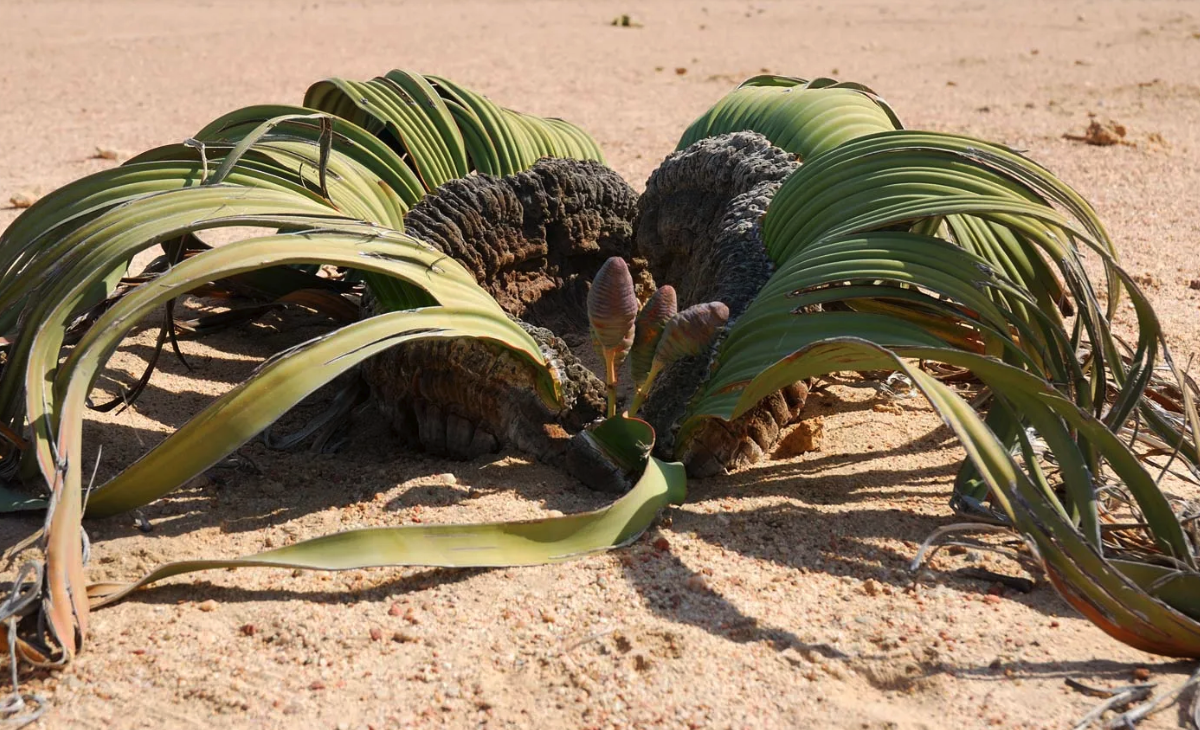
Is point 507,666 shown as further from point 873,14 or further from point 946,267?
point 873,14

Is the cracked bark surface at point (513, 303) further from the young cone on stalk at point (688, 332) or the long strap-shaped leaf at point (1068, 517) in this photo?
the long strap-shaped leaf at point (1068, 517)

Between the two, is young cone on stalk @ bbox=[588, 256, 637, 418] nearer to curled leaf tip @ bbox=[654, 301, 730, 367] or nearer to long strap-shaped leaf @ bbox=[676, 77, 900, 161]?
curled leaf tip @ bbox=[654, 301, 730, 367]

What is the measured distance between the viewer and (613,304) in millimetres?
1588

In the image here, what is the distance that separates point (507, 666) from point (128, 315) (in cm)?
59

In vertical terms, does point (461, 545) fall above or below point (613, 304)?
below

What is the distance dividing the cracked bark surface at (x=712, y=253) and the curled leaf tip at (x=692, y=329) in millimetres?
148

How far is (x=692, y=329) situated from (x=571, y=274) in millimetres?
781

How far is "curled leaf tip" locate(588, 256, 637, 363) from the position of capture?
1.58m

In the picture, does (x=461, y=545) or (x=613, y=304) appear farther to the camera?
(x=613, y=304)

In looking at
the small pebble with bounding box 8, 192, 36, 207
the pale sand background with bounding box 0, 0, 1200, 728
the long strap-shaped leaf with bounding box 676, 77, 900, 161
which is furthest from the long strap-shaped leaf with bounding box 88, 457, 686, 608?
the small pebble with bounding box 8, 192, 36, 207

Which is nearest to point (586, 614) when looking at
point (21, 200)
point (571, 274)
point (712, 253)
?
point (712, 253)

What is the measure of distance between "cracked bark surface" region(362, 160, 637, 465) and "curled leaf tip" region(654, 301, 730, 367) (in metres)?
0.23

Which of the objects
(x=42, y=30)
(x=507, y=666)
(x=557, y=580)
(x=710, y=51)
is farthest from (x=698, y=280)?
(x=42, y=30)

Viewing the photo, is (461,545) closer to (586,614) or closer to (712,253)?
(586,614)
